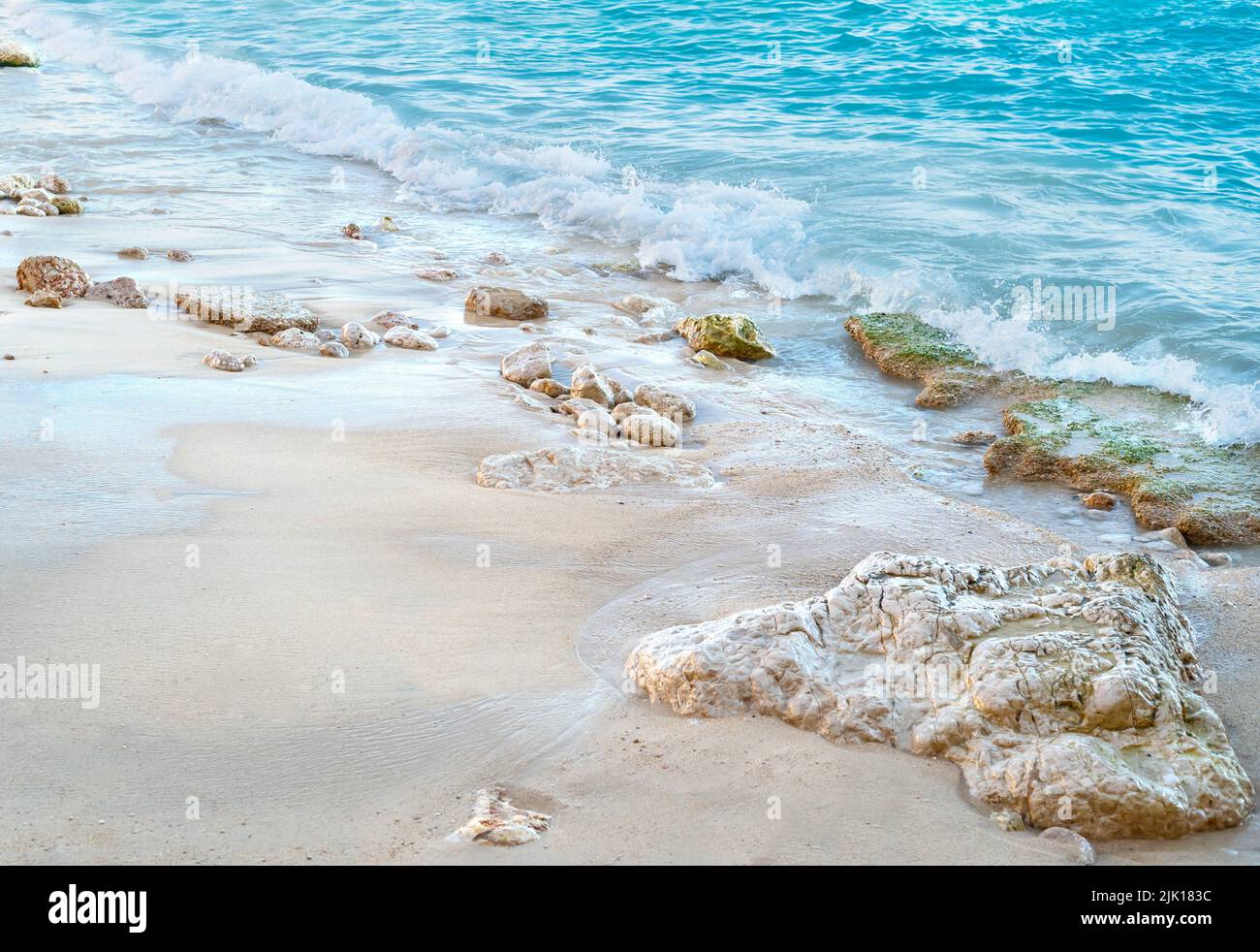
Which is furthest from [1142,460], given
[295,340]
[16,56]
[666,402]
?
[16,56]

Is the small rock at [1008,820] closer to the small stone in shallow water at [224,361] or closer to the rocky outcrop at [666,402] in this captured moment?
the rocky outcrop at [666,402]

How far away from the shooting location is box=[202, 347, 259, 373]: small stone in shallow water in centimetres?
611

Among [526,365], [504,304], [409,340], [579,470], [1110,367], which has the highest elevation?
[504,304]

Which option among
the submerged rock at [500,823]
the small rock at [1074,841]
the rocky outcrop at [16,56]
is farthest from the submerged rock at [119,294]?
the rocky outcrop at [16,56]

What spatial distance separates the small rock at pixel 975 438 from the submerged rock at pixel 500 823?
4.46 metres

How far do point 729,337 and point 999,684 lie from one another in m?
4.92

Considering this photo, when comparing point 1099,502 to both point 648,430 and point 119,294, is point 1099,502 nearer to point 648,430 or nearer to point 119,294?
point 648,430

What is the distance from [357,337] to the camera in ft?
22.9

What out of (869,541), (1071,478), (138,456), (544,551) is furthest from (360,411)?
(1071,478)

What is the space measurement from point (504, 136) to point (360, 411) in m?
9.20

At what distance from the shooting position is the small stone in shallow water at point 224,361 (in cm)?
611

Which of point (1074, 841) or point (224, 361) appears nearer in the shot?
point (1074, 841)

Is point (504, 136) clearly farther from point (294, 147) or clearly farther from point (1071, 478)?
point (1071, 478)

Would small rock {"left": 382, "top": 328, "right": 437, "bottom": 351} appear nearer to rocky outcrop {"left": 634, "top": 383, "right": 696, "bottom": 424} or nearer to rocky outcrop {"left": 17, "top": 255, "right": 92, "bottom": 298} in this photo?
rocky outcrop {"left": 634, "top": 383, "right": 696, "bottom": 424}
